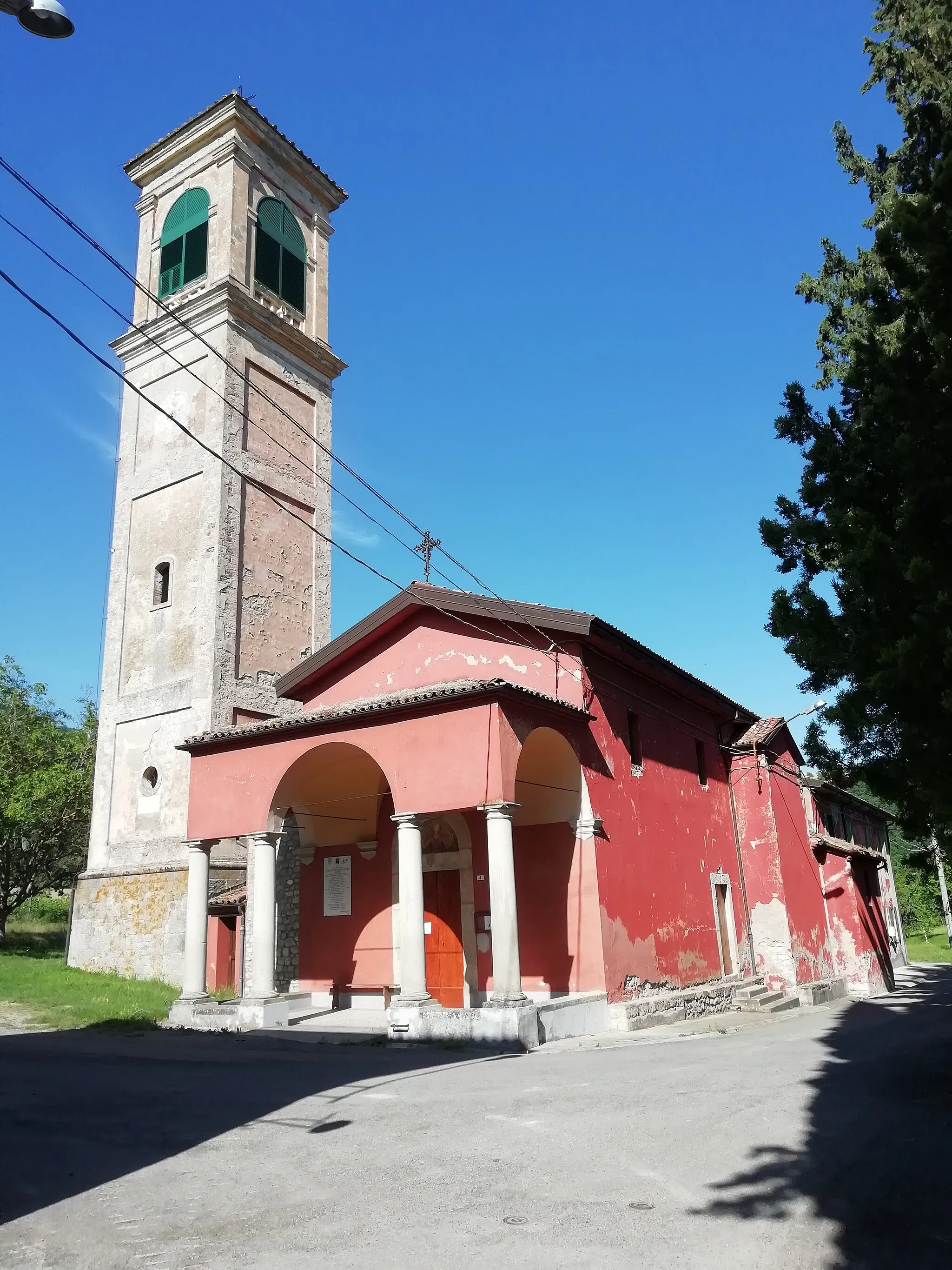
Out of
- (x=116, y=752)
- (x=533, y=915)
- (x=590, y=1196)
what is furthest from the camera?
(x=116, y=752)

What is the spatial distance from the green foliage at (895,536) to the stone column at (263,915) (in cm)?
915

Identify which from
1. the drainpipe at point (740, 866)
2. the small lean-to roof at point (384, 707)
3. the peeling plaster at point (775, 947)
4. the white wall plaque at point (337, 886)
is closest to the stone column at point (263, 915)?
the small lean-to roof at point (384, 707)

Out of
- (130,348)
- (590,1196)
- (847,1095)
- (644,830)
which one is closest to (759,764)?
(644,830)

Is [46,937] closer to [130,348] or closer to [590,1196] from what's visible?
[130,348]

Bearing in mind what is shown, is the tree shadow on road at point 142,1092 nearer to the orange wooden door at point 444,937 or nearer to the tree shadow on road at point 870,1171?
the tree shadow on road at point 870,1171

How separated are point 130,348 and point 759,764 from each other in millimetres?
18185

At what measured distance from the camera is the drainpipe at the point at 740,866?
18906 millimetres

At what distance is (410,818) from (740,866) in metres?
9.80

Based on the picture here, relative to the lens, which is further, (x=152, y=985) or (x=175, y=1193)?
(x=152, y=985)

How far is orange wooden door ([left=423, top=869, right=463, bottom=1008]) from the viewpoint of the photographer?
602 inches

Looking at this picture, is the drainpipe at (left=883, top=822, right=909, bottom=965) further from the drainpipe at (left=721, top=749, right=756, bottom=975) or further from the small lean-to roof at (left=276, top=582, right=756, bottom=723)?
the small lean-to roof at (left=276, top=582, right=756, bottom=723)

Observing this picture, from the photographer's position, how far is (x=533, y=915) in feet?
47.2

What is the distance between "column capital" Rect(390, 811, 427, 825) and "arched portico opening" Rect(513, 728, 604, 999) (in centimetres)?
169

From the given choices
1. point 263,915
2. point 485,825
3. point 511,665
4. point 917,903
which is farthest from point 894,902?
point 263,915
